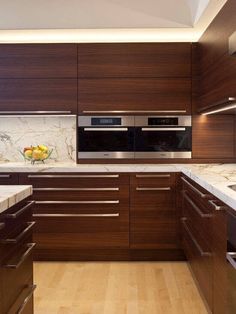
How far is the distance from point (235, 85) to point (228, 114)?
1.36 metres

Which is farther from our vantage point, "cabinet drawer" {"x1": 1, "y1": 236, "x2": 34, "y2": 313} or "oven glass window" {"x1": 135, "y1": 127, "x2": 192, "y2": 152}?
"oven glass window" {"x1": 135, "y1": 127, "x2": 192, "y2": 152}

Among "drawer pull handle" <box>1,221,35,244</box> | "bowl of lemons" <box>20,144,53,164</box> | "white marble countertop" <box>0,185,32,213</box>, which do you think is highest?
"bowl of lemons" <box>20,144,53,164</box>

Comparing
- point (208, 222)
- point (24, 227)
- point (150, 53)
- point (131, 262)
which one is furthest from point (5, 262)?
point (150, 53)

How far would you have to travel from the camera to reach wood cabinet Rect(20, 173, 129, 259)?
353 centimetres

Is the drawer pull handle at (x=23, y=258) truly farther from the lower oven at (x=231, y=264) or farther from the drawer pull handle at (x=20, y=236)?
Answer: the lower oven at (x=231, y=264)

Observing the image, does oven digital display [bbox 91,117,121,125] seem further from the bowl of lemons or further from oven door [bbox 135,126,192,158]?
the bowl of lemons

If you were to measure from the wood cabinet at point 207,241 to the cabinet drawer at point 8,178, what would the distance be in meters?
1.55

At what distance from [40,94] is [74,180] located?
96 centimetres

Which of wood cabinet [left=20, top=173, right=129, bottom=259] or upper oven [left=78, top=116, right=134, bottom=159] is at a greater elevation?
upper oven [left=78, top=116, right=134, bottom=159]

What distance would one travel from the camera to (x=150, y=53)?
3.75 metres

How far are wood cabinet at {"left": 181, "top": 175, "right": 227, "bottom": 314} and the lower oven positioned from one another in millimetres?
82

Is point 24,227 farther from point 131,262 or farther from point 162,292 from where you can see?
point 131,262

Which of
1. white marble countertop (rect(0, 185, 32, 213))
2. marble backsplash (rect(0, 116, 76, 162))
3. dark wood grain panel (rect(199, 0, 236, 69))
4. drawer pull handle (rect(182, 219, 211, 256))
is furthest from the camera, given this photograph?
marble backsplash (rect(0, 116, 76, 162))

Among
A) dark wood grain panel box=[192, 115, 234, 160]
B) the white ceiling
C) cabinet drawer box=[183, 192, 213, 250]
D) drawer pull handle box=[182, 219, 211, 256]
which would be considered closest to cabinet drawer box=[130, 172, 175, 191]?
cabinet drawer box=[183, 192, 213, 250]
